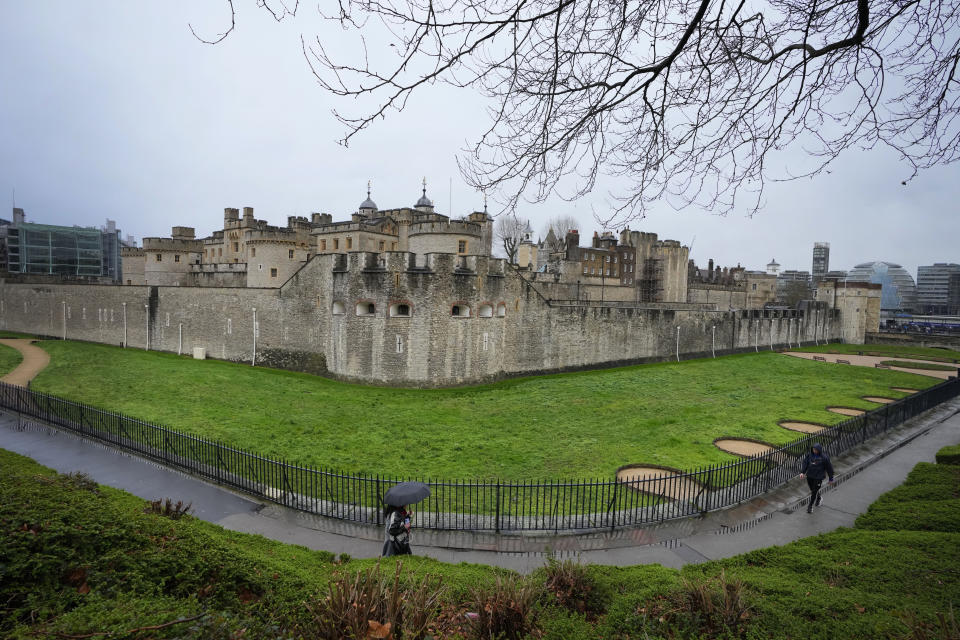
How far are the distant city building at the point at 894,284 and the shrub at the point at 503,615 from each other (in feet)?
414

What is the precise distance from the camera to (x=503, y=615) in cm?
447

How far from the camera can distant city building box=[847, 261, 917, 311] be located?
10819 centimetres

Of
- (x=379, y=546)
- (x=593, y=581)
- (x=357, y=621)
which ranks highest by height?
(x=357, y=621)

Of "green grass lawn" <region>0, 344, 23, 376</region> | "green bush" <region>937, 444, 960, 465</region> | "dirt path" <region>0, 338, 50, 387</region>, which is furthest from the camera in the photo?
"green grass lawn" <region>0, 344, 23, 376</region>

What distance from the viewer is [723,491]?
10461 millimetres

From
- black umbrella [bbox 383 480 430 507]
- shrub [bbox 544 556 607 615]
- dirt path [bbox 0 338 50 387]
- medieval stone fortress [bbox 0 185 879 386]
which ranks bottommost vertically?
dirt path [bbox 0 338 50 387]

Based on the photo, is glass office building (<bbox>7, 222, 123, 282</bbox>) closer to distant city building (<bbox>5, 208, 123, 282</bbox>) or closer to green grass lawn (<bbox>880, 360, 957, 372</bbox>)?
distant city building (<bbox>5, 208, 123, 282</bbox>)

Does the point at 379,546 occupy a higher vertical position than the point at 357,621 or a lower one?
lower

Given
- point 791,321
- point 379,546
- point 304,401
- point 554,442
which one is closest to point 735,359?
point 791,321

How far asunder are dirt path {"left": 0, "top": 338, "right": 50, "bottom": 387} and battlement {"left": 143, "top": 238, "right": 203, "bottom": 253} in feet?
32.0

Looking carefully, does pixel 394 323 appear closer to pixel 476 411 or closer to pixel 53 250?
pixel 476 411

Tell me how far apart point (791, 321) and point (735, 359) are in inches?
487

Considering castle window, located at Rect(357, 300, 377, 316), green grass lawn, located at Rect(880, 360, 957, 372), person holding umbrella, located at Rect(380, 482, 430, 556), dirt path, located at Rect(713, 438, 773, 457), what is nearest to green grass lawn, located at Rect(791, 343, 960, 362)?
green grass lawn, located at Rect(880, 360, 957, 372)

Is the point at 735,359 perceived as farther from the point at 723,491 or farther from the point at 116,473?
the point at 116,473
